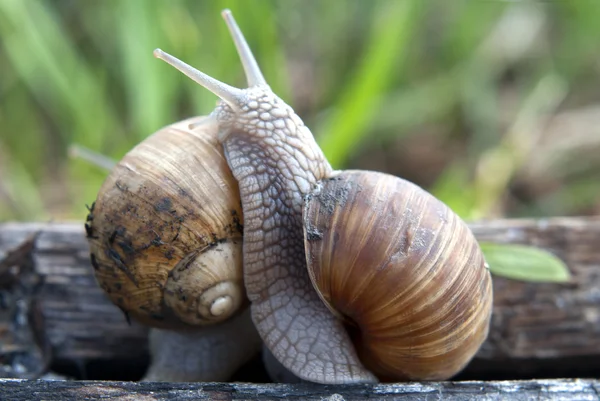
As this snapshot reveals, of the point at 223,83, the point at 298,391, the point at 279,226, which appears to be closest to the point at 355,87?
the point at 223,83

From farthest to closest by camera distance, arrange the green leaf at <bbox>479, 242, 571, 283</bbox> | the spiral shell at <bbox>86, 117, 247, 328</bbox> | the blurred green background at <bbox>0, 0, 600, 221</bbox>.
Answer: the blurred green background at <bbox>0, 0, 600, 221</bbox> < the green leaf at <bbox>479, 242, 571, 283</bbox> < the spiral shell at <bbox>86, 117, 247, 328</bbox>

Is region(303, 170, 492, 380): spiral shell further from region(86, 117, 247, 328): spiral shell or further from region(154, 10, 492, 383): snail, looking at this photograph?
region(86, 117, 247, 328): spiral shell

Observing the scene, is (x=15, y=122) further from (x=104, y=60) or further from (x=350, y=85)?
(x=350, y=85)

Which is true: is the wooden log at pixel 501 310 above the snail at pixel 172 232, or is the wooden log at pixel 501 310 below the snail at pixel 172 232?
below

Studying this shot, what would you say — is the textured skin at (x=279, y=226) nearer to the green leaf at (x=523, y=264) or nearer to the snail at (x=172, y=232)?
the snail at (x=172, y=232)

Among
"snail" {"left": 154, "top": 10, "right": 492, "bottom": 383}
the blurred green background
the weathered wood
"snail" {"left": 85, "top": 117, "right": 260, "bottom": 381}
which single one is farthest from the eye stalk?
the blurred green background

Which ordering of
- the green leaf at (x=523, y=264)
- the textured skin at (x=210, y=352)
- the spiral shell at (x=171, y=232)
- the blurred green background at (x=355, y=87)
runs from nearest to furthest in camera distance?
the spiral shell at (x=171, y=232), the textured skin at (x=210, y=352), the green leaf at (x=523, y=264), the blurred green background at (x=355, y=87)

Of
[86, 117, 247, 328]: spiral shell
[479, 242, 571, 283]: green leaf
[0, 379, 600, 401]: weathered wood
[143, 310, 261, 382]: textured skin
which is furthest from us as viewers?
[479, 242, 571, 283]: green leaf

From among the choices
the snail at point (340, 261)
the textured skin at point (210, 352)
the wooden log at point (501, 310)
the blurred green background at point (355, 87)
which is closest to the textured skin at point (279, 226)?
the snail at point (340, 261)

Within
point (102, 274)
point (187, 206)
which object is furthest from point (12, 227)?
point (187, 206)
